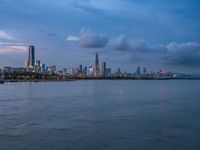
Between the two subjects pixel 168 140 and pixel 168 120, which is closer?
pixel 168 140

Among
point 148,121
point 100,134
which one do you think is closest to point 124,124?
point 148,121

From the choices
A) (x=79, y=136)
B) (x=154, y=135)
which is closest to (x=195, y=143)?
(x=154, y=135)

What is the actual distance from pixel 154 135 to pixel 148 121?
525 cm

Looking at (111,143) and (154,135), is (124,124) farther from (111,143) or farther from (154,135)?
(111,143)

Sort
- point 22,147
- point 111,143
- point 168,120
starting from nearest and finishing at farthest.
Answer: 1. point 22,147
2. point 111,143
3. point 168,120

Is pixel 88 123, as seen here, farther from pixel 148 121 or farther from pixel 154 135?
pixel 154 135

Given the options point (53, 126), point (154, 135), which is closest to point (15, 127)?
point (53, 126)

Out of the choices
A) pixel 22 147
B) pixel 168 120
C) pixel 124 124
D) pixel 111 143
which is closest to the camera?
pixel 22 147

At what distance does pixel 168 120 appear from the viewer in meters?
24.8

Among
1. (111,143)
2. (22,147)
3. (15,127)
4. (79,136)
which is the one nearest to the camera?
(22,147)

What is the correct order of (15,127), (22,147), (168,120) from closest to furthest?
(22,147), (15,127), (168,120)

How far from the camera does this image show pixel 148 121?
79.0 ft

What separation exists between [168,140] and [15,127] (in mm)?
9679

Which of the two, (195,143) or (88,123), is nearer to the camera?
(195,143)
